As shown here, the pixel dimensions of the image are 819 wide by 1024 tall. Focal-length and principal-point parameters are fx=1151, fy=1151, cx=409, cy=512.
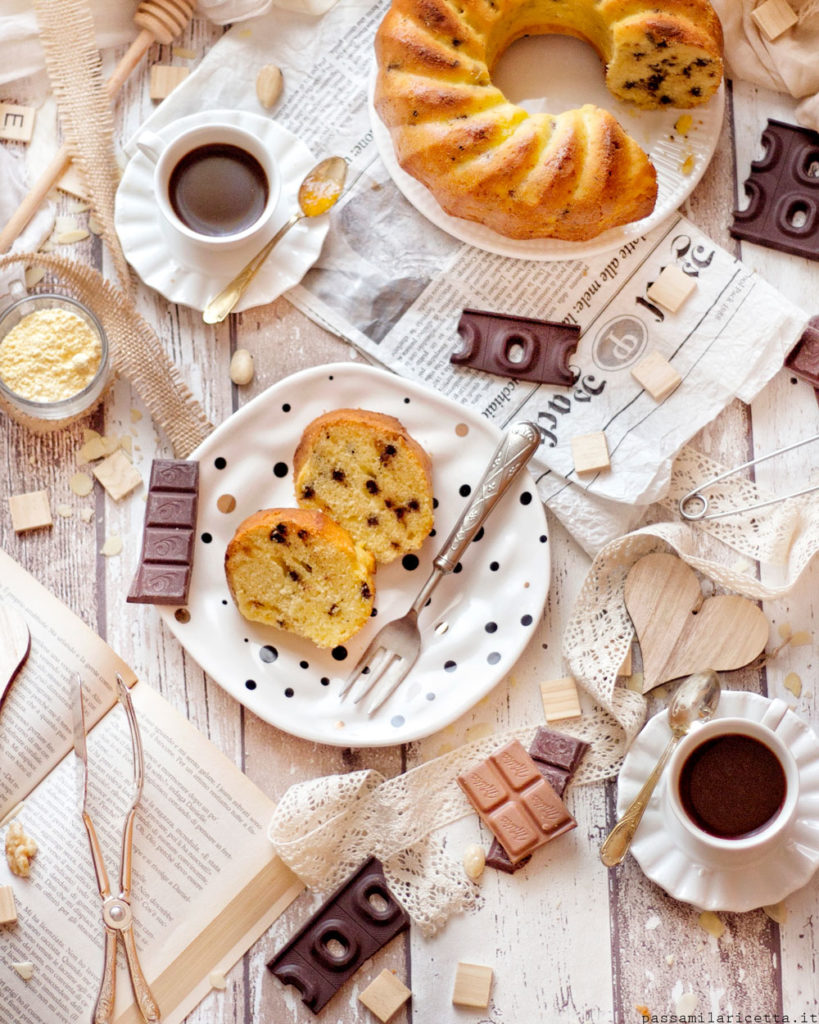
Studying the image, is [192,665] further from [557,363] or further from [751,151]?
[751,151]

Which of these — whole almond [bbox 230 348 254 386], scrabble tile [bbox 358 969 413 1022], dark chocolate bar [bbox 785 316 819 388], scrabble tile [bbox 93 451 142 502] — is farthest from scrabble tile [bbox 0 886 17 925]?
dark chocolate bar [bbox 785 316 819 388]

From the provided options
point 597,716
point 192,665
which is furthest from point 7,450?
point 597,716

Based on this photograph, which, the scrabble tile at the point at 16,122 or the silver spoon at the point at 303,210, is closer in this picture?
the silver spoon at the point at 303,210

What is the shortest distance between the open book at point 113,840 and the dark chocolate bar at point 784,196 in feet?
4.87

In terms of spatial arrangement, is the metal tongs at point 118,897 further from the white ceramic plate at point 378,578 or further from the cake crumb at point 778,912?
the cake crumb at point 778,912

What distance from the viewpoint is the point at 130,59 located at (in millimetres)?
2326

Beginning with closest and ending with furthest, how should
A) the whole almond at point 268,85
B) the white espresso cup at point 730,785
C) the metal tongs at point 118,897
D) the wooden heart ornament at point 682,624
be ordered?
1. the white espresso cup at point 730,785
2. the metal tongs at point 118,897
3. the wooden heart ornament at point 682,624
4. the whole almond at point 268,85

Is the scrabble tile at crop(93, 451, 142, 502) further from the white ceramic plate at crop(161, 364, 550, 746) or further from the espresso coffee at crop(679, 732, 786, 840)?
the espresso coffee at crop(679, 732, 786, 840)

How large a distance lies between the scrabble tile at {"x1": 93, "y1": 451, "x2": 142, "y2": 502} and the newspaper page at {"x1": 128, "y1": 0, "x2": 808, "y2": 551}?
0.47 m

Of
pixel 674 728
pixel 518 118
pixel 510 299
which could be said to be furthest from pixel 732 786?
pixel 518 118

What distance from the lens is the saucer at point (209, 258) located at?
2.26 metres

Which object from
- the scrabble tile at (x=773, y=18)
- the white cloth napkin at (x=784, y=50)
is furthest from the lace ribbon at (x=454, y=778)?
the scrabble tile at (x=773, y=18)

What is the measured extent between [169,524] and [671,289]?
108 centimetres

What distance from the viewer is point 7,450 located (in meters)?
2.29
